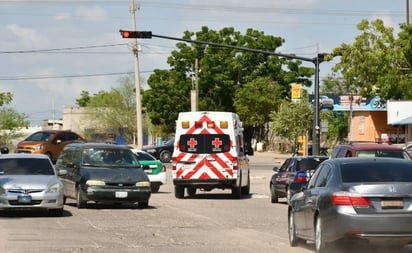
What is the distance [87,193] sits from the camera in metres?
25.6

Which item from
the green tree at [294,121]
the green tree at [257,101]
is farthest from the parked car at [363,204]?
the green tree at [257,101]

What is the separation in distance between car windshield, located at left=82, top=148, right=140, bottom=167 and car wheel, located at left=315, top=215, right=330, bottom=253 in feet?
40.9

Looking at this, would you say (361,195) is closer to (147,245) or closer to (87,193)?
(147,245)

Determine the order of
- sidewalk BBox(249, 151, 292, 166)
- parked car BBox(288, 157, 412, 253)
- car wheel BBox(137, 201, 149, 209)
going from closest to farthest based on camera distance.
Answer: parked car BBox(288, 157, 412, 253) < car wheel BBox(137, 201, 149, 209) < sidewalk BBox(249, 151, 292, 166)

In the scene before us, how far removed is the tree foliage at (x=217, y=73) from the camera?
310ft

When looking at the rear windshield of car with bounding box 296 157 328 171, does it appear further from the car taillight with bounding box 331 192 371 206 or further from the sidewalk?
the sidewalk

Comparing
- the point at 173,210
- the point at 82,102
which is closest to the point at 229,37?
the point at 173,210

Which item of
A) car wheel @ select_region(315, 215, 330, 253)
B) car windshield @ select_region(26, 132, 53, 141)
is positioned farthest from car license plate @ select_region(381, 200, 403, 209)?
car windshield @ select_region(26, 132, 53, 141)

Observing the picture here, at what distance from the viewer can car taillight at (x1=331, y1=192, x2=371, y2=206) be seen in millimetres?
13938

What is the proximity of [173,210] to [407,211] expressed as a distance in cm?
1302

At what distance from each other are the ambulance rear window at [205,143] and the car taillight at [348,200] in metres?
17.2

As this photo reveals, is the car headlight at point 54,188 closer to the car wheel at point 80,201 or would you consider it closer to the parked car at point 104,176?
the parked car at point 104,176

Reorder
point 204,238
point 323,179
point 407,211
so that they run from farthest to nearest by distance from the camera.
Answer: point 204,238 < point 323,179 < point 407,211

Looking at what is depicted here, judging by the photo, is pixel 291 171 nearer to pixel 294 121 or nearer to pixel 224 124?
pixel 224 124
